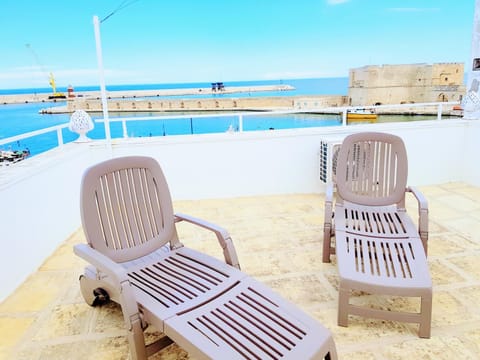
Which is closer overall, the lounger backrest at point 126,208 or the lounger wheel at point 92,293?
the lounger backrest at point 126,208

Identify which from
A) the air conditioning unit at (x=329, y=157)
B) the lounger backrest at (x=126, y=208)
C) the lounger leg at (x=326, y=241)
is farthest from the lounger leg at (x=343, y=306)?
the air conditioning unit at (x=329, y=157)

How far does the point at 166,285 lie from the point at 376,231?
1.36 metres

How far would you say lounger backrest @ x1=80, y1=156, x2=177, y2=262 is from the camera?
1.66 metres

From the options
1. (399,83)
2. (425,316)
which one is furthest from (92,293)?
(399,83)

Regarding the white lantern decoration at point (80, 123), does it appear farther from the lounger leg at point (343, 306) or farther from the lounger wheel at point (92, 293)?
the lounger leg at point (343, 306)

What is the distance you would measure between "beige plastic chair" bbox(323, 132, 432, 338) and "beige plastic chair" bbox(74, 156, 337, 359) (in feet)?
1.74

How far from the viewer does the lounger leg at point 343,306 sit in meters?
1.73

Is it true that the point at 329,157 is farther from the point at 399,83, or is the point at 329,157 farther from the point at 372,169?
the point at 399,83

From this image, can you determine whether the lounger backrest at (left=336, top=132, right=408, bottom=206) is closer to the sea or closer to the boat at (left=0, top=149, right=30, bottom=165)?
the sea

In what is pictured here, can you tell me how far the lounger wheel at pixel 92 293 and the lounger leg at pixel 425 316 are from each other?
160 centimetres

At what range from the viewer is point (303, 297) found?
2029 mm

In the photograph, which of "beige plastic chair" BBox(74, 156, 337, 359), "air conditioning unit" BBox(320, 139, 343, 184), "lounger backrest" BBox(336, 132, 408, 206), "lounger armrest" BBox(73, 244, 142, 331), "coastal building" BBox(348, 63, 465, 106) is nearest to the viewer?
"beige plastic chair" BBox(74, 156, 337, 359)

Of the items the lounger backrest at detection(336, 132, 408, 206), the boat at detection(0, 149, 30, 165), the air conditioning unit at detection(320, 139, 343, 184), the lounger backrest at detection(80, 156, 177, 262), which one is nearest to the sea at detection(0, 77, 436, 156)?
the boat at detection(0, 149, 30, 165)

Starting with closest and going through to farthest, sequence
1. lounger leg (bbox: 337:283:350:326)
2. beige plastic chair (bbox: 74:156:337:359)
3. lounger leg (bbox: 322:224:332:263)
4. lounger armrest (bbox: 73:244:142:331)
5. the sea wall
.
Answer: beige plastic chair (bbox: 74:156:337:359), lounger armrest (bbox: 73:244:142:331), lounger leg (bbox: 337:283:350:326), lounger leg (bbox: 322:224:332:263), the sea wall
